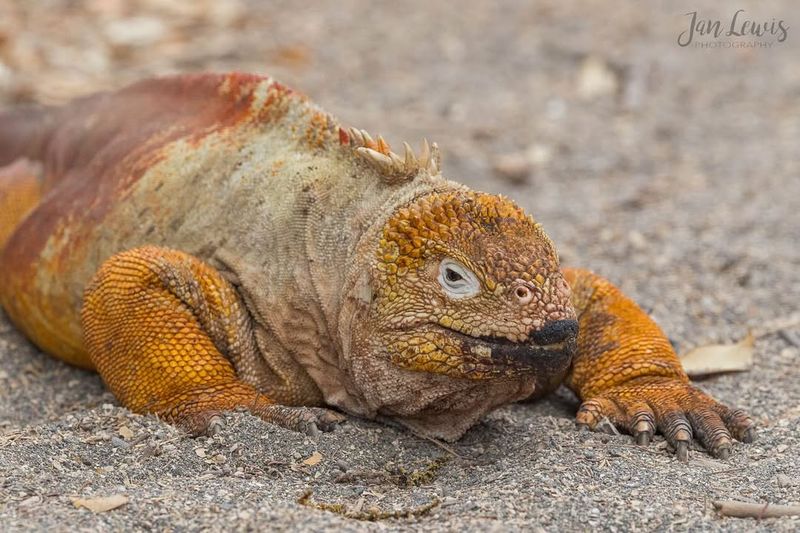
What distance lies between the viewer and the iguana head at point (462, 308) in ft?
17.0

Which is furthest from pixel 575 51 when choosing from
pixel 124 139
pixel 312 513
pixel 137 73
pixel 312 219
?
pixel 312 513

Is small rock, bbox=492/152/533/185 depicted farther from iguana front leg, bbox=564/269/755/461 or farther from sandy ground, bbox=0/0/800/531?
iguana front leg, bbox=564/269/755/461

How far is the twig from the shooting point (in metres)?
4.79

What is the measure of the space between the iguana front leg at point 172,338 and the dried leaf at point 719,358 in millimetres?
2438

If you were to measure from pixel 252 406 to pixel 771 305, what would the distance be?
4067 millimetres

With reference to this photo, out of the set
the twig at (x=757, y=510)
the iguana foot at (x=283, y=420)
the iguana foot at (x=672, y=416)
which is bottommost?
the iguana foot at (x=283, y=420)

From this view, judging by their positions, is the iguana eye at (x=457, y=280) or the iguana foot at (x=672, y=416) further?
the iguana foot at (x=672, y=416)

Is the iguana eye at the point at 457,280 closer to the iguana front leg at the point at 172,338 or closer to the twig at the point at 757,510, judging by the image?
the iguana front leg at the point at 172,338

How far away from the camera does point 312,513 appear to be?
15.5 feet

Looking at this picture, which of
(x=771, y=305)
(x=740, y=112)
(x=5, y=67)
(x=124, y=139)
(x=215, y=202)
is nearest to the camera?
(x=215, y=202)

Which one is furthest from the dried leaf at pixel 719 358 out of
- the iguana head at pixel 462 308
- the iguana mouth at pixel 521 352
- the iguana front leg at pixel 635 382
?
the iguana mouth at pixel 521 352

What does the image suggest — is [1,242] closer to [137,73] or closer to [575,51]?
[137,73]

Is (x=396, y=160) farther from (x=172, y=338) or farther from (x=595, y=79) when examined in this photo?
(x=595, y=79)

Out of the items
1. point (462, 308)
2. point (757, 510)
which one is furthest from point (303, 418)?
point (757, 510)
